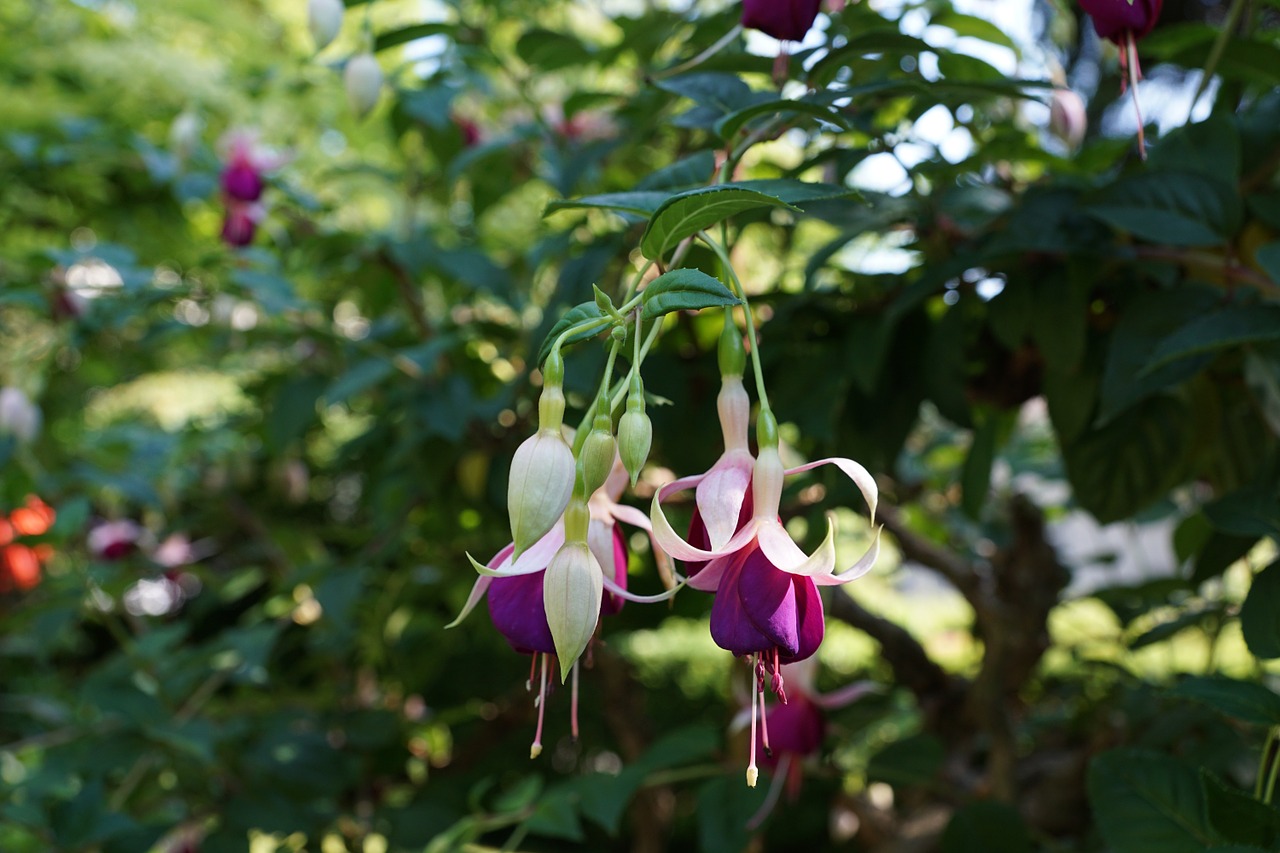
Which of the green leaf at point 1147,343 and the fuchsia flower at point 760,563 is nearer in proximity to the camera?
the fuchsia flower at point 760,563

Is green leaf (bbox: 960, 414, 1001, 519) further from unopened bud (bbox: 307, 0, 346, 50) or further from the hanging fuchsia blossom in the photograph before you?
unopened bud (bbox: 307, 0, 346, 50)

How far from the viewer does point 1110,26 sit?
381 mm

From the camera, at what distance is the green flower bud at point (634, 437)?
28cm

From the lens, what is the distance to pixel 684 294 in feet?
0.91

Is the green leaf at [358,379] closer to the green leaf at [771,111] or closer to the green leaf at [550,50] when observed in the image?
the green leaf at [550,50]

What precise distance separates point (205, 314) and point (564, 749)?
0.93 m

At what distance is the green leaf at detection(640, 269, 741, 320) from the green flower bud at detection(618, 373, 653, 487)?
0.02 m

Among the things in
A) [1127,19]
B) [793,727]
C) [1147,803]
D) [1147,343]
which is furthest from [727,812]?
[1127,19]

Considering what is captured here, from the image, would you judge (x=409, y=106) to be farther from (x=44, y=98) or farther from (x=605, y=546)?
(x=44, y=98)

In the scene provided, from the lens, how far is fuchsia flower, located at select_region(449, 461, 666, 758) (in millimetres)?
305

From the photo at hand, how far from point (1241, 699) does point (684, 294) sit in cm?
31

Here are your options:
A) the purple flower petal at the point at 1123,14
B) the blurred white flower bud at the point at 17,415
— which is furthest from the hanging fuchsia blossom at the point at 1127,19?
the blurred white flower bud at the point at 17,415

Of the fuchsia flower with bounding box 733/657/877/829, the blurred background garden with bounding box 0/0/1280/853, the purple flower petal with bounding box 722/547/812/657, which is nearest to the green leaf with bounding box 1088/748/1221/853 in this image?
the blurred background garden with bounding box 0/0/1280/853

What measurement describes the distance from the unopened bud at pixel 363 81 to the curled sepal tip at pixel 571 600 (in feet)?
1.97
